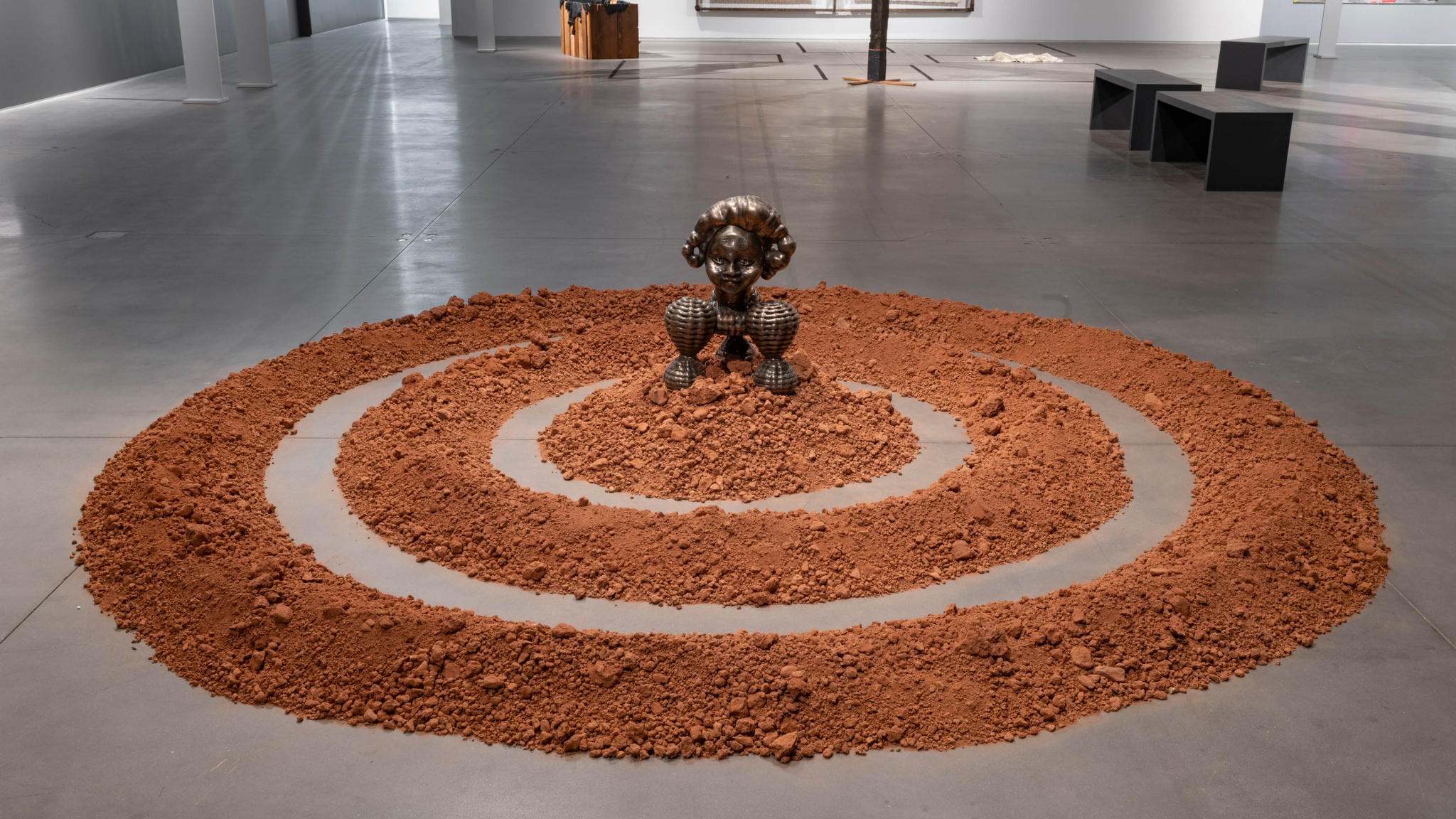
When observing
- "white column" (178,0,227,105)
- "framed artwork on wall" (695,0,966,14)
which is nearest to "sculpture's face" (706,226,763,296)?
"white column" (178,0,227,105)

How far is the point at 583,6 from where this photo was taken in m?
20.1

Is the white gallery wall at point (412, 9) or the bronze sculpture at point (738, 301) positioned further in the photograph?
the white gallery wall at point (412, 9)

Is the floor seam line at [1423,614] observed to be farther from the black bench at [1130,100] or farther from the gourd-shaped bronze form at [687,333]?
the black bench at [1130,100]

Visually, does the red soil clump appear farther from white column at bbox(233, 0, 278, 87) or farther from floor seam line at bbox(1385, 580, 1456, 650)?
white column at bbox(233, 0, 278, 87)

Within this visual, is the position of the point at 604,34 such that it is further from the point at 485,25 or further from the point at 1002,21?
the point at 1002,21

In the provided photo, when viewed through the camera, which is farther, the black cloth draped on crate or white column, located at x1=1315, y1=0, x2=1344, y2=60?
white column, located at x1=1315, y1=0, x2=1344, y2=60

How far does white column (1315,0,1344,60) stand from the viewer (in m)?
21.0

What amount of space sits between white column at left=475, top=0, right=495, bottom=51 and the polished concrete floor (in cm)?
437

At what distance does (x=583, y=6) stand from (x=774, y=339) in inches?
672

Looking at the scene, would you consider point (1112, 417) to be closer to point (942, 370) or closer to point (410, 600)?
point (942, 370)

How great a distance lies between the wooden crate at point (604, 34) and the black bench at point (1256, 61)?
9.42 meters

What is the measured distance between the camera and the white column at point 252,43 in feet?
48.1

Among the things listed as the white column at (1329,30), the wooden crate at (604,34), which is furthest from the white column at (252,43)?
the white column at (1329,30)

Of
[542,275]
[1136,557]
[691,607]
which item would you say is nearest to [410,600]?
[691,607]
